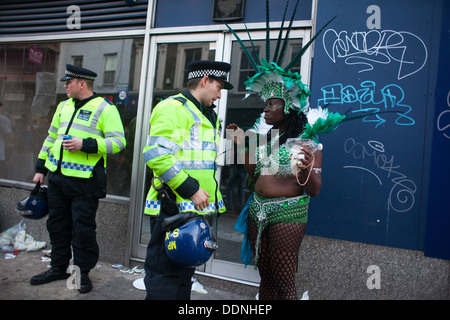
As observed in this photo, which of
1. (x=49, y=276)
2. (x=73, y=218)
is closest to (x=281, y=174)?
(x=73, y=218)

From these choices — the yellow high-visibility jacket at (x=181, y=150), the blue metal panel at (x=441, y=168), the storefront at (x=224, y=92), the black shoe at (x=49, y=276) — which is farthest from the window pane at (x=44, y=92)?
the blue metal panel at (x=441, y=168)

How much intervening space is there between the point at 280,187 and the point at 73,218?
2.03 meters

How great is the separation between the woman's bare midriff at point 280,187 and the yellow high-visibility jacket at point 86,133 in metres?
1.53

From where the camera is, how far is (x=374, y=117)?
3.23 meters

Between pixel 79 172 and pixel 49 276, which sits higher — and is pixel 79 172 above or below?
above

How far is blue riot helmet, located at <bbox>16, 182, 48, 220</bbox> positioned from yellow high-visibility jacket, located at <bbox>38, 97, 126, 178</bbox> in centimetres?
29

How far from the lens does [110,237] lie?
4.29 meters

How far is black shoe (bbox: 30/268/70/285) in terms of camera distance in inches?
134

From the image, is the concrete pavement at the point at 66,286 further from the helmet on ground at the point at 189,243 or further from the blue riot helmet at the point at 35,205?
the helmet on ground at the point at 189,243

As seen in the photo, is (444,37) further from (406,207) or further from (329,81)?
(406,207)

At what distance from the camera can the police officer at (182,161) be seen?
6.88ft

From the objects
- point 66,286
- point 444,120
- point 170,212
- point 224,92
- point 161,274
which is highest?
point 224,92

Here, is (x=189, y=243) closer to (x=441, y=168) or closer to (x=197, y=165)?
(x=197, y=165)

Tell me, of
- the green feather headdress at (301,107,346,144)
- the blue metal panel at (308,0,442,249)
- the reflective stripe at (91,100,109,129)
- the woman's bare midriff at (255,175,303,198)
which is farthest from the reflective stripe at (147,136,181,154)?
the blue metal panel at (308,0,442,249)
